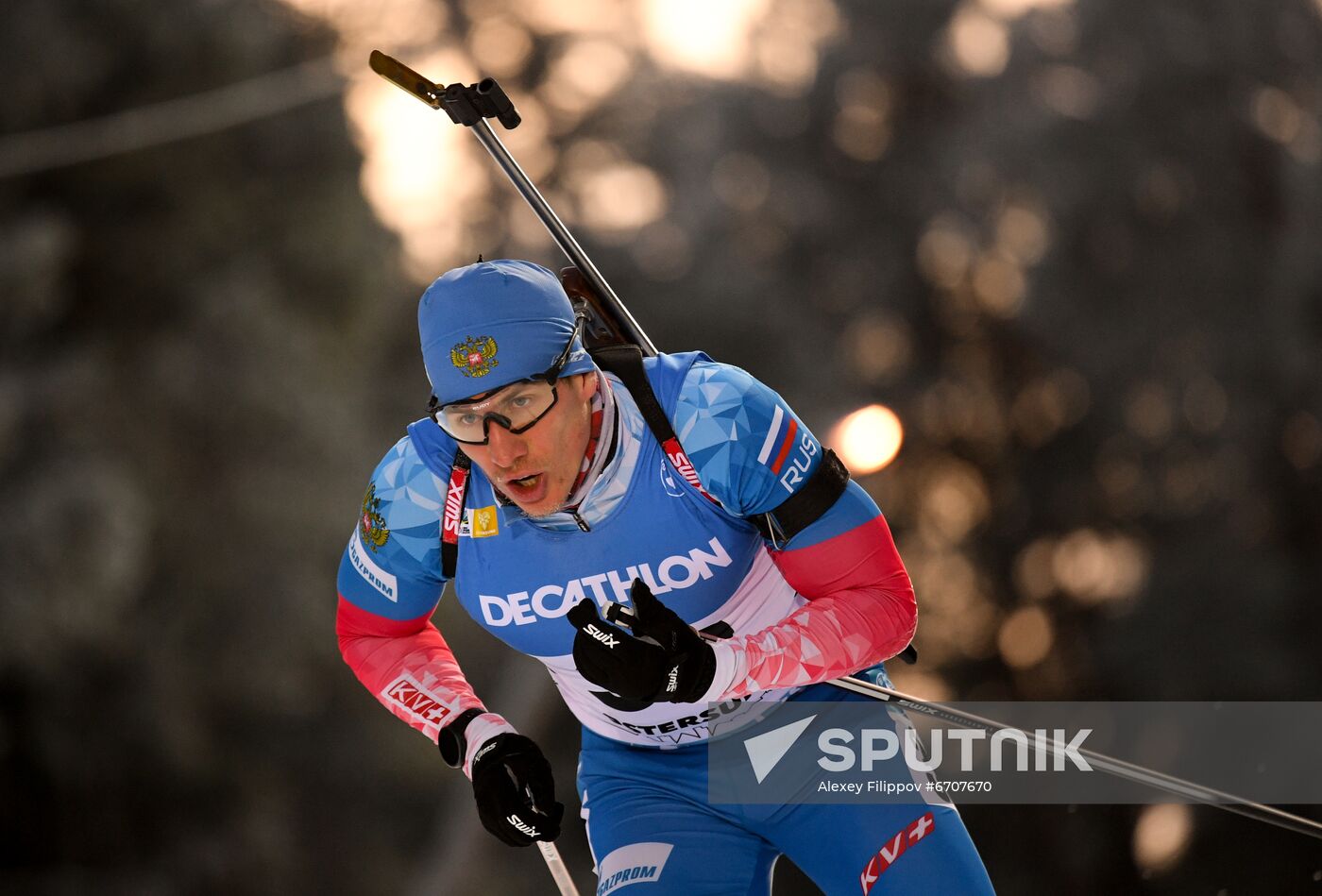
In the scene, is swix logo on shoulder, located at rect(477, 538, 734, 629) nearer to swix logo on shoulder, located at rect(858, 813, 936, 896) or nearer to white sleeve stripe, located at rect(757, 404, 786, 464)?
white sleeve stripe, located at rect(757, 404, 786, 464)

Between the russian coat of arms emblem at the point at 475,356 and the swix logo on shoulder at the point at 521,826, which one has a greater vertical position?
the russian coat of arms emblem at the point at 475,356

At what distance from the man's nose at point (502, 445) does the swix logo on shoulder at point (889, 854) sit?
1.04 meters

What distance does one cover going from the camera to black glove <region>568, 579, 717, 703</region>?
2.57m

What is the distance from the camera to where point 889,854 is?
2850 millimetres

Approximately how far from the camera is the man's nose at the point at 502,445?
108 inches

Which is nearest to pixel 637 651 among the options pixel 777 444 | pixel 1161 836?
pixel 777 444

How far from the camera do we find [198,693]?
14.5 meters

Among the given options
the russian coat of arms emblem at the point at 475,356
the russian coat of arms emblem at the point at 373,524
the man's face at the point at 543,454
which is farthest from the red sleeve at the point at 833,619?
the russian coat of arms emblem at the point at 373,524

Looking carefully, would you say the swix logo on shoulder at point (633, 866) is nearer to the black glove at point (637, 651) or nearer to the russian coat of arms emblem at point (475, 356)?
the black glove at point (637, 651)

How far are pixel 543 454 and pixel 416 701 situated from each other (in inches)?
28.8

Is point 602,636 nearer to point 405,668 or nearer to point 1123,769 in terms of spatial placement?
point 405,668

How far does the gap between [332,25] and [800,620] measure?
15.0m

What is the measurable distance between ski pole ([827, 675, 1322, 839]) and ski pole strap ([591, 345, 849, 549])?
1.36 feet

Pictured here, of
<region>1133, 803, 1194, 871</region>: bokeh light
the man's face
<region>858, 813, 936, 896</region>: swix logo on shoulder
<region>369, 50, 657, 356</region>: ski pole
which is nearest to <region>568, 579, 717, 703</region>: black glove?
the man's face
